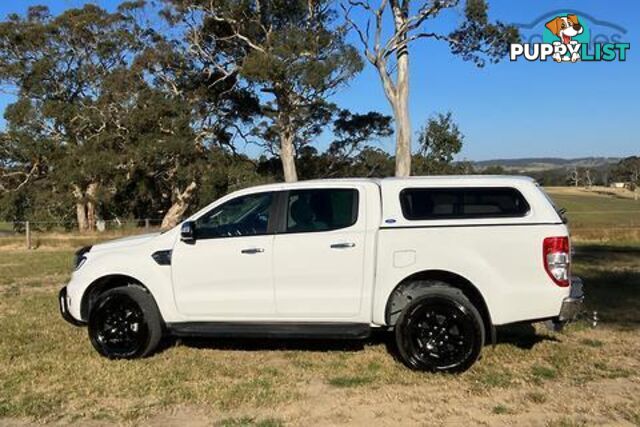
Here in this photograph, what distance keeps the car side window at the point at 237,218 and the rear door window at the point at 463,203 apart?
1439 mm

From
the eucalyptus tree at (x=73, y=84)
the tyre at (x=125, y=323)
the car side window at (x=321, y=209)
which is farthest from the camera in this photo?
the eucalyptus tree at (x=73, y=84)

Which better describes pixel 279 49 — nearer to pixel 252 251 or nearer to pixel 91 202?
pixel 91 202

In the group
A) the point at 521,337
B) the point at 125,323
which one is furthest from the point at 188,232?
the point at 521,337

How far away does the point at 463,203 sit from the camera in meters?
6.89

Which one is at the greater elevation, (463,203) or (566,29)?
(566,29)

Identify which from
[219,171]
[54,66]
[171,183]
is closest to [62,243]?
[219,171]

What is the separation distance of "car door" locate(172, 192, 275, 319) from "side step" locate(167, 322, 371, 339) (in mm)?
104

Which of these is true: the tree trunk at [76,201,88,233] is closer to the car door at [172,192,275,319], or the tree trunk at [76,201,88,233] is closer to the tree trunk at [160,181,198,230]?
the tree trunk at [160,181,198,230]

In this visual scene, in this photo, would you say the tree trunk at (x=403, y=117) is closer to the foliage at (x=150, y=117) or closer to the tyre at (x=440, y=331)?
the foliage at (x=150, y=117)

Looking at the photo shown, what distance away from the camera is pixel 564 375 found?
660 centimetres

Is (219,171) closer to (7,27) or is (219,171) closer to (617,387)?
(7,27)

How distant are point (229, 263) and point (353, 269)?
4.16 feet

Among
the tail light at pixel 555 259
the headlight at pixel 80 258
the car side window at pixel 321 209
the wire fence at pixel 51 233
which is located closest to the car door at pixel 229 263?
the car side window at pixel 321 209

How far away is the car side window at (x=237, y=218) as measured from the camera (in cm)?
731
